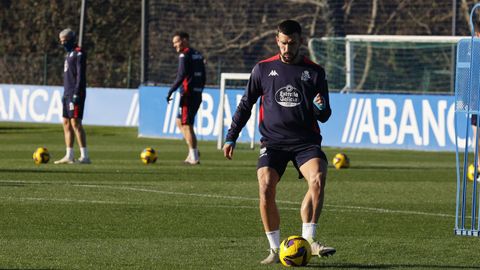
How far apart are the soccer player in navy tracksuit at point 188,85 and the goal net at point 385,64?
9.29 metres

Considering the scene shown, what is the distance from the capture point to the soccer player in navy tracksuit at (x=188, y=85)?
76.9 feet

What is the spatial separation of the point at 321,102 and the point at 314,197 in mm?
773

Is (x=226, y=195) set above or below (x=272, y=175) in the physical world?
below

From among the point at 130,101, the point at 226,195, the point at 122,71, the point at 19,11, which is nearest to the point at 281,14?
the point at 122,71

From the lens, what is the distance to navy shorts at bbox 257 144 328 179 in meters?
11.7

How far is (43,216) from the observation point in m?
14.7

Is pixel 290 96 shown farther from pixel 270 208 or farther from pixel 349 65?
pixel 349 65

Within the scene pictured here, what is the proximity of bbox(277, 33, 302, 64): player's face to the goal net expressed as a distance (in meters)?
20.8

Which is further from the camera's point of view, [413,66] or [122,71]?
[122,71]

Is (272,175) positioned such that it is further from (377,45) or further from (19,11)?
(19,11)

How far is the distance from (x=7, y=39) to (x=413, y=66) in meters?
27.9

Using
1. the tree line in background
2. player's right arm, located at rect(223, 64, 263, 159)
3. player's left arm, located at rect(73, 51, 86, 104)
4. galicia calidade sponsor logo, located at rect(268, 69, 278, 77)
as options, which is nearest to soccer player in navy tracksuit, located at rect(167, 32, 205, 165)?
player's left arm, located at rect(73, 51, 86, 104)

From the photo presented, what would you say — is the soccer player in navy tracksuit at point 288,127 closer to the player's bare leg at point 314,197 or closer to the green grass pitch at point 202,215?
the player's bare leg at point 314,197

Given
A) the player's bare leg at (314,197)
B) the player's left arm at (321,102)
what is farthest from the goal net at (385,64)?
the player's bare leg at (314,197)
